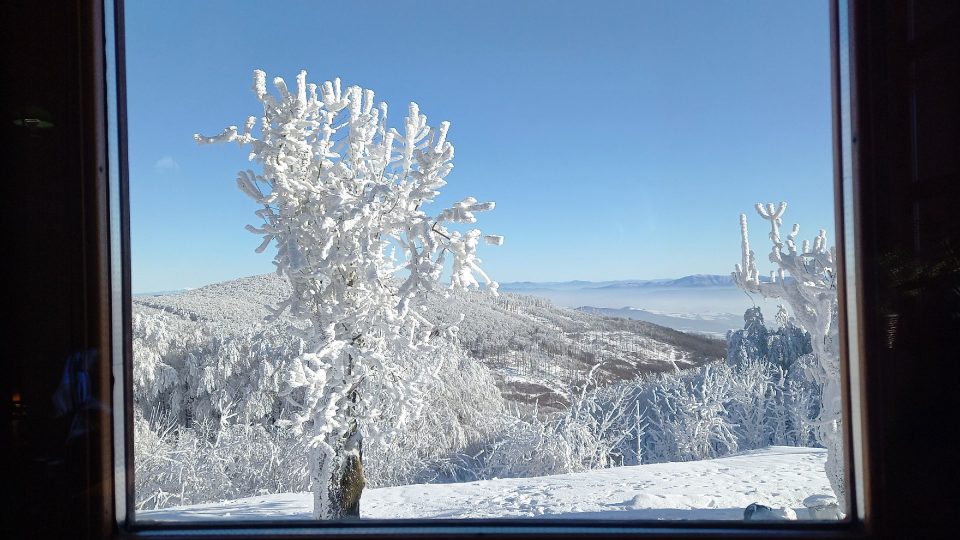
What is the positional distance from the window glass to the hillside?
0.02m

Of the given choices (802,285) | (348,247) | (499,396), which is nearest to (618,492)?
(802,285)

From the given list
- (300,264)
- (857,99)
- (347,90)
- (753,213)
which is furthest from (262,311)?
(857,99)

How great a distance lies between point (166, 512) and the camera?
73 centimetres


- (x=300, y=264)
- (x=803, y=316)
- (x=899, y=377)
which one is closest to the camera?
(x=899, y=377)

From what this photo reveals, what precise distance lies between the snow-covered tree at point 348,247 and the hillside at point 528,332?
0.96 ft

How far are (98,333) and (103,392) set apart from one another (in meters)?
0.08

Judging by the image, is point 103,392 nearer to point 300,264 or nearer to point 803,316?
point 300,264

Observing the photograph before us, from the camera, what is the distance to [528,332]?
9.66 feet

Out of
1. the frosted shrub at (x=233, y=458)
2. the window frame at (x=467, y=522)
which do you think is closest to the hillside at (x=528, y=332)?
the frosted shrub at (x=233, y=458)

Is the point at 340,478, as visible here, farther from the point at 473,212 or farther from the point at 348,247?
the point at 473,212

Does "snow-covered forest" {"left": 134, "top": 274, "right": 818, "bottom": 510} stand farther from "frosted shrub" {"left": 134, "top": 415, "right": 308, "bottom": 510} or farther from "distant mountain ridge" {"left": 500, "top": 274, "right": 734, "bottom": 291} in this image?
"distant mountain ridge" {"left": 500, "top": 274, "right": 734, "bottom": 291}

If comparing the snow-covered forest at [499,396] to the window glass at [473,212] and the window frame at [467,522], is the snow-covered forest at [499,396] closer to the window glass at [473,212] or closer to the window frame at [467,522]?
the window glass at [473,212]

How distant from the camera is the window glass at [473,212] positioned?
1542mm

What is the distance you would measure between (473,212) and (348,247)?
989 millimetres
